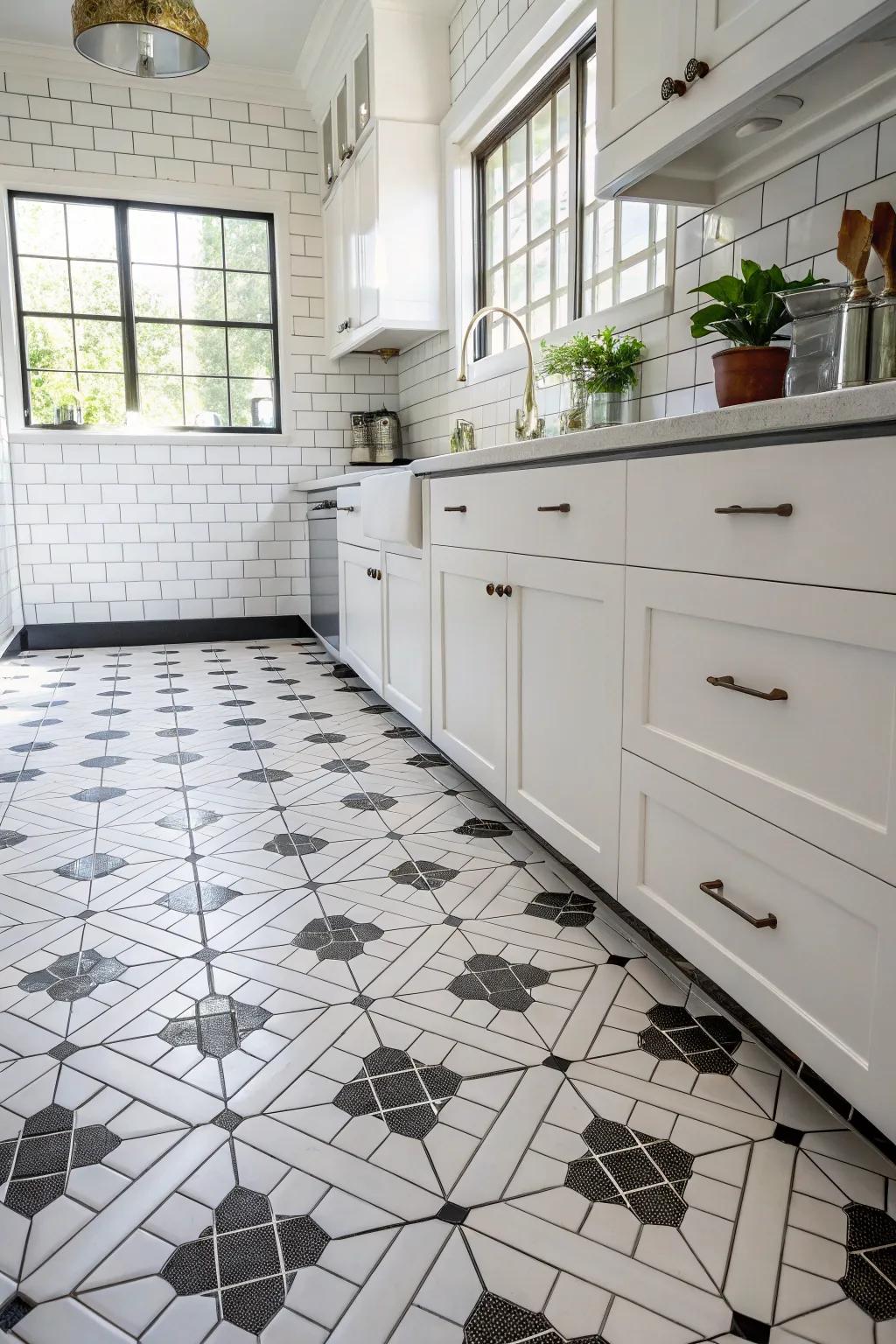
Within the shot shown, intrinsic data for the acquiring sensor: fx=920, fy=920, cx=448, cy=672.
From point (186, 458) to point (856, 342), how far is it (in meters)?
4.63

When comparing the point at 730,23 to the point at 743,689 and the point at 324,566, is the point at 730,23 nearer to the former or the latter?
the point at 743,689

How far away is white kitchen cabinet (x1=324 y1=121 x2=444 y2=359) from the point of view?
4125 millimetres

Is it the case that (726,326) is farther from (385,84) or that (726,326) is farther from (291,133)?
(291,133)

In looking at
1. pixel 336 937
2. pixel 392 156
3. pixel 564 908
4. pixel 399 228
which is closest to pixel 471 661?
pixel 564 908

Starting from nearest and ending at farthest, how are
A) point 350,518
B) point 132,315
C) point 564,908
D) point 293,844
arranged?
1. point 564,908
2. point 293,844
3. point 350,518
4. point 132,315

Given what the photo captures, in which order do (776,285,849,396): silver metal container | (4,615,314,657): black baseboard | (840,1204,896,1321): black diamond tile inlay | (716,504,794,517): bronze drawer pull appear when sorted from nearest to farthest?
1. (840,1204,896,1321): black diamond tile inlay
2. (716,504,794,517): bronze drawer pull
3. (776,285,849,396): silver metal container
4. (4,615,314,657): black baseboard

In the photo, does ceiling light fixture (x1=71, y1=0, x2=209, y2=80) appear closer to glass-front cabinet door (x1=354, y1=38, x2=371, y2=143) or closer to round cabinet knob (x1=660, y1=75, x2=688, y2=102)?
glass-front cabinet door (x1=354, y1=38, x2=371, y2=143)

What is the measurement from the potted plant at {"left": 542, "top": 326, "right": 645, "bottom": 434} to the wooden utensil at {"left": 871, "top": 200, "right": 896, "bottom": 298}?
3.85 feet

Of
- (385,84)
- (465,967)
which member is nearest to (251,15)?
(385,84)

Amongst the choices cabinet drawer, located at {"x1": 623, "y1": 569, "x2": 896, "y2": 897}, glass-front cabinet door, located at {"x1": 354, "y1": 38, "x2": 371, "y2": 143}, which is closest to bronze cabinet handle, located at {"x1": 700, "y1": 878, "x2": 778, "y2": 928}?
cabinet drawer, located at {"x1": 623, "y1": 569, "x2": 896, "y2": 897}

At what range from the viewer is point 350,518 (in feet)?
13.0

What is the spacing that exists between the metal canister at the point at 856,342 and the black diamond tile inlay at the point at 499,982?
1.11m

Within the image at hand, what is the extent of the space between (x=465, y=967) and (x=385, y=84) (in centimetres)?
393

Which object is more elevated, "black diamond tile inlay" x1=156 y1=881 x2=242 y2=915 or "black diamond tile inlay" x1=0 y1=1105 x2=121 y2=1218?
"black diamond tile inlay" x1=156 y1=881 x2=242 y2=915
